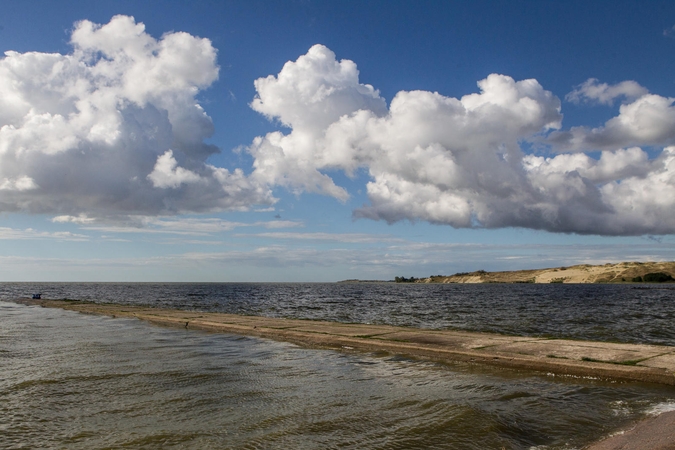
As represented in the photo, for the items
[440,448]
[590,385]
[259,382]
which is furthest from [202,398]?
[590,385]

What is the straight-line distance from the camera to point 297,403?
24.7ft

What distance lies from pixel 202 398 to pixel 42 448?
8.95ft

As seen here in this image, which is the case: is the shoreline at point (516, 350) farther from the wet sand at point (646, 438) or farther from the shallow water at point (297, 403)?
the wet sand at point (646, 438)

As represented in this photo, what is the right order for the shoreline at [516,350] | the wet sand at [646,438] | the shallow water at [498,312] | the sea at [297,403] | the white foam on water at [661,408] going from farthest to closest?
the shallow water at [498,312] → the shoreline at [516,350] → the white foam on water at [661,408] → the sea at [297,403] → the wet sand at [646,438]

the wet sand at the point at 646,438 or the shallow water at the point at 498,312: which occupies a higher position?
the wet sand at the point at 646,438

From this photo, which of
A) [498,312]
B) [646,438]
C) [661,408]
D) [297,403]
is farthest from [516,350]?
[498,312]

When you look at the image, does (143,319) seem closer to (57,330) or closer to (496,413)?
(57,330)

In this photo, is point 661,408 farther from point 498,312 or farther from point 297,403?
point 498,312

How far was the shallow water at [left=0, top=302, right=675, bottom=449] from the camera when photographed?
5.86 metres

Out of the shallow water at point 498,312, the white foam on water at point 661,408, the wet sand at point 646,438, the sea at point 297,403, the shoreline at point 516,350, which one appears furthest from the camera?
the shallow water at point 498,312

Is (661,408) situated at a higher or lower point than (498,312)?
higher

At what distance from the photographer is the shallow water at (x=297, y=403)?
5859 mm

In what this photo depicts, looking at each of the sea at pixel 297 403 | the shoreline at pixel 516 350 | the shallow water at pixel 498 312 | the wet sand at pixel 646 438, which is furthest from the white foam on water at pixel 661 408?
the shallow water at pixel 498 312

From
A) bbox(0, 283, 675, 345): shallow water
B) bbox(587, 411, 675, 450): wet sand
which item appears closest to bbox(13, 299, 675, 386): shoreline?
bbox(587, 411, 675, 450): wet sand
